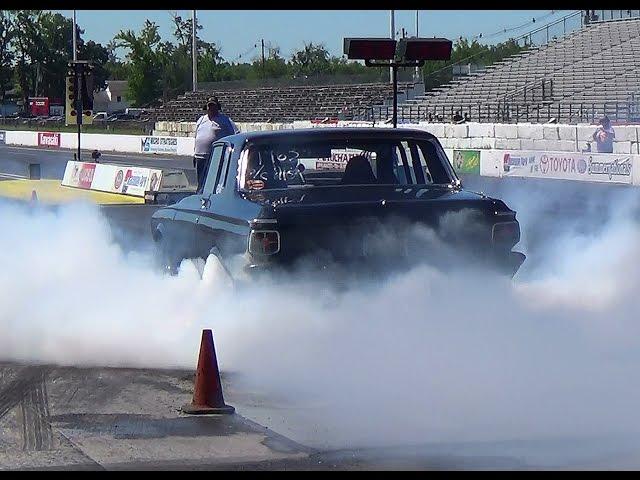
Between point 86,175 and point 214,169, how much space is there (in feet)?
62.2

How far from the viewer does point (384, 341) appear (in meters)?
7.47

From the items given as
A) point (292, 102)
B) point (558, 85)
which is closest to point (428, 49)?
point (558, 85)

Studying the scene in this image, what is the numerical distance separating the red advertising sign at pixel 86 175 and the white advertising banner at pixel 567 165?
10.6 meters

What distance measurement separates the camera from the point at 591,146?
28.5 metres

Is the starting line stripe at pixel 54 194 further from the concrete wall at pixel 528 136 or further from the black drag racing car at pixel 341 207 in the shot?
the black drag racing car at pixel 341 207

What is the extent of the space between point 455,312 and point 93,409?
2.56 meters

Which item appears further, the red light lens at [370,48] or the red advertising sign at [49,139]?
the red advertising sign at [49,139]

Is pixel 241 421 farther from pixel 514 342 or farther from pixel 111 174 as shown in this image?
pixel 111 174

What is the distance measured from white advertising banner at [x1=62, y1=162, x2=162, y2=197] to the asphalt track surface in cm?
1595

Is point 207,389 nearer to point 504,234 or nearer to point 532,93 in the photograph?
point 504,234

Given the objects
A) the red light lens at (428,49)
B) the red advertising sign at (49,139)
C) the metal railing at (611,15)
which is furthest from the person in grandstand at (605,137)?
the red advertising sign at (49,139)

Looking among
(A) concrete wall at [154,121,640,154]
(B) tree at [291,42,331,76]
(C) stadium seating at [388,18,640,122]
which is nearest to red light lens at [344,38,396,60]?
(A) concrete wall at [154,121,640,154]

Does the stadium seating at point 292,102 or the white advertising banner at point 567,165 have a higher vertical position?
the stadium seating at point 292,102

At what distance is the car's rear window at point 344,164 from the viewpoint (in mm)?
8180
